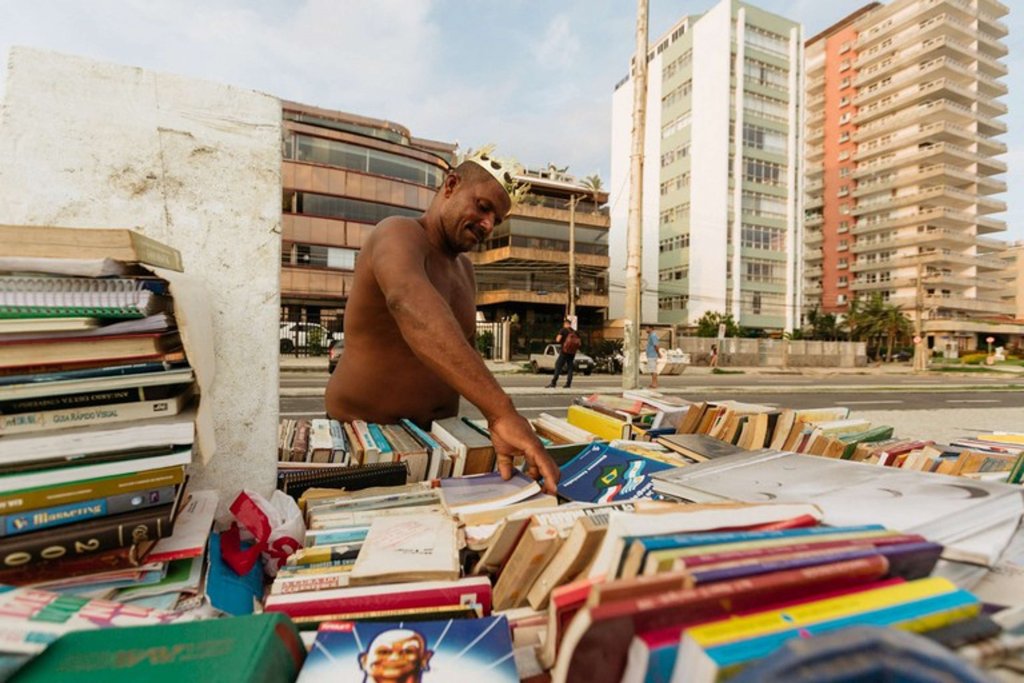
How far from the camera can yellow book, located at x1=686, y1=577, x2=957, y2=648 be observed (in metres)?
0.52

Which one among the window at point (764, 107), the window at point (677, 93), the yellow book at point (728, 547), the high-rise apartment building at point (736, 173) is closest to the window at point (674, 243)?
the high-rise apartment building at point (736, 173)

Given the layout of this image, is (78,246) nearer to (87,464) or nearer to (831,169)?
(87,464)

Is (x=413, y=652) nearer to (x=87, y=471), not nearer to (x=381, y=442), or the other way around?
(x=87, y=471)

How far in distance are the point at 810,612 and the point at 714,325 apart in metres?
41.4

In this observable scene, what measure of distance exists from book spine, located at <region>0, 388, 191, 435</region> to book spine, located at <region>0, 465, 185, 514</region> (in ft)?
0.51

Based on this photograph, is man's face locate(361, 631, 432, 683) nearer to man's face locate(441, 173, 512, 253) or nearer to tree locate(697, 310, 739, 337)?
man's face locate(441, 173, 512, 253)

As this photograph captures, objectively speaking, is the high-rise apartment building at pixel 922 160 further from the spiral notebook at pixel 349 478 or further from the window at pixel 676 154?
the spiral notebook at pixel 349 478

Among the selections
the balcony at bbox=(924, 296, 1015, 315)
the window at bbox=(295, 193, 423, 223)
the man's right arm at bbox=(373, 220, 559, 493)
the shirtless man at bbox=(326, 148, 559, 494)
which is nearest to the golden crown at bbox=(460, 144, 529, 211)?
the shirtless man at bbox=(326, 148, 559, 494)

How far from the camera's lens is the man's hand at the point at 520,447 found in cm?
137

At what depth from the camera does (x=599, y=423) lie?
2.22 meters

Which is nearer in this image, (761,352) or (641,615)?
(641,615)

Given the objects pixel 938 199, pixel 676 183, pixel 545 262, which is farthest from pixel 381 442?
pixel 938 199

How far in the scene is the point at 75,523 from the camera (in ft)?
2.97

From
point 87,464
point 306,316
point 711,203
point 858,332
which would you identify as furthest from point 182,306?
point 858,332
